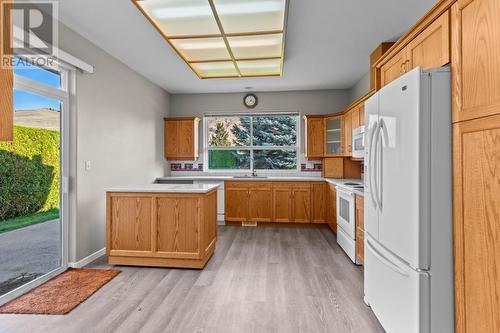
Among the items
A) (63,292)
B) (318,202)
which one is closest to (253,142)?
(318,202)

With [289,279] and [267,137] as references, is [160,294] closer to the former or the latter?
[289,279]

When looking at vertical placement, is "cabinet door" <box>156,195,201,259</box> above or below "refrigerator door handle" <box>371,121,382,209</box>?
below

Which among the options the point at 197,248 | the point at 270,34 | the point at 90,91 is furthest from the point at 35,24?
the point at 197,248

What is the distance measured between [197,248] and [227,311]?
92cm

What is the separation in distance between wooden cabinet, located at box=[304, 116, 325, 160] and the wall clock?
44.9 inches

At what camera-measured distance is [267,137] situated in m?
5.85

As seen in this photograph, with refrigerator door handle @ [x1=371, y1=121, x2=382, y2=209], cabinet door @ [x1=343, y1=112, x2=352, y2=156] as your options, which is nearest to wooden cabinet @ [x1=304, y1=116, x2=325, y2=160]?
cabinet door @ [x1=343, y1=112, x2=352, y2=156]

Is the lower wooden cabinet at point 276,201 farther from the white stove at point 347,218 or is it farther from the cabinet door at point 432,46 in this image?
the cabinet door at point 432,46

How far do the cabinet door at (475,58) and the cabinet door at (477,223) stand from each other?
0.05 m

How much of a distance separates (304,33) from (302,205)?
9.77 ft

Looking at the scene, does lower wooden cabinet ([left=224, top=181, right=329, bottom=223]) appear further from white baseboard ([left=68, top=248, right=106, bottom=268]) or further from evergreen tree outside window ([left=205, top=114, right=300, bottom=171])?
white baseboard ([left=68, top=248, right=106, bottom=268])

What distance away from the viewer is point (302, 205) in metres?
4.98

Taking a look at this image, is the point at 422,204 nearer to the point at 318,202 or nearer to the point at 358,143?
the point at 358,143

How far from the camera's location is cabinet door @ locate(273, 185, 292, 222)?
197 inches
